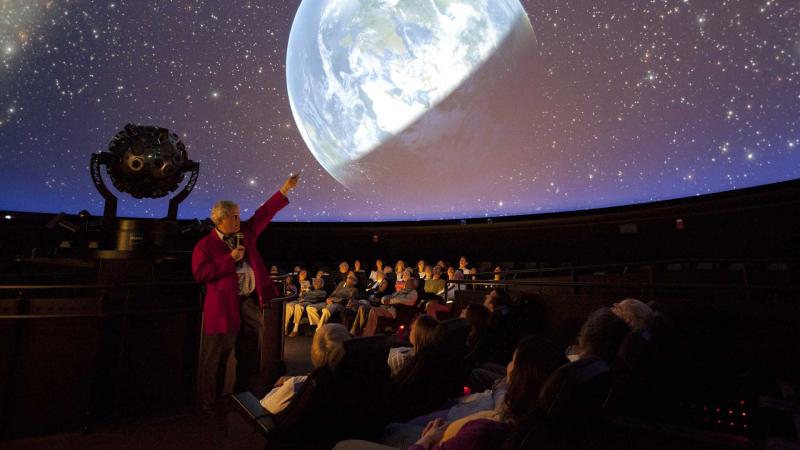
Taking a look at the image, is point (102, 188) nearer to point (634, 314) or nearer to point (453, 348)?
point (453, 348)

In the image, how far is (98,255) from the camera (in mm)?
3469

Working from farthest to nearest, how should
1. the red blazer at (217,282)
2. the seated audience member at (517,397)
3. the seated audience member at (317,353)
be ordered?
1. the red blazer at (217,282)
2. the seated audience member at (317,353)
3. the seated audience member at (517,397)

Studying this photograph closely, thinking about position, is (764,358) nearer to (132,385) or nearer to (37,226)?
(132,385)

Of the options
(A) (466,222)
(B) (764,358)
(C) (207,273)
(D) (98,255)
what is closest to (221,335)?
(C) (207,273)

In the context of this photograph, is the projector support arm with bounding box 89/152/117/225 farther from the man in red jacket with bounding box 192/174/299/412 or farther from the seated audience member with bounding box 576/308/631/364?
the seated audience member with bounding box 576/308/631/364

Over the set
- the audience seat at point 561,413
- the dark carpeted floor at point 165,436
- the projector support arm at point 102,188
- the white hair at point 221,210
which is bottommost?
the dark carpeted floor at point 165,436

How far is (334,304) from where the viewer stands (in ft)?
25.6

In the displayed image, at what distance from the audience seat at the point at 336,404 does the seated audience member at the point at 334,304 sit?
587 centimetres

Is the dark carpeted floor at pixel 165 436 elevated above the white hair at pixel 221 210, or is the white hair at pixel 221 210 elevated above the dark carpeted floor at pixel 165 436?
the white hair at pixel 221 210

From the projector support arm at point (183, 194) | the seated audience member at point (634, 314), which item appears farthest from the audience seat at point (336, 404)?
the projector support arm at point (183, 194)

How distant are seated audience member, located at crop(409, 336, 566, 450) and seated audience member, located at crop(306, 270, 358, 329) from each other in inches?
250

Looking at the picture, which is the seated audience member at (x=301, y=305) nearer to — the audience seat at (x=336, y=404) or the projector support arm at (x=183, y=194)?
the projector support arm at (x=183, y=194)

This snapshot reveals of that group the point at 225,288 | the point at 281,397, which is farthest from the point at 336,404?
the point at 225,288

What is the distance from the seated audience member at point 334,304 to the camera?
25.3 ft
